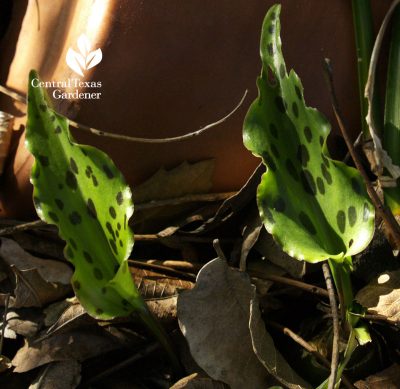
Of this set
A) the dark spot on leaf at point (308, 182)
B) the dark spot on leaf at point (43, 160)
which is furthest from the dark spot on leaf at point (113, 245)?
the dark spot on leaf at point (308, 182)

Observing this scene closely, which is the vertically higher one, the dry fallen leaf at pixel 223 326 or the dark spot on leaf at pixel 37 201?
the dark spot on leaf at pixel 37 201

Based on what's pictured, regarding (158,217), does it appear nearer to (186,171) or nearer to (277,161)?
(186,171)

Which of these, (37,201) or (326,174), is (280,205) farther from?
(37,201)

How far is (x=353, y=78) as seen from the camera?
0.95 m

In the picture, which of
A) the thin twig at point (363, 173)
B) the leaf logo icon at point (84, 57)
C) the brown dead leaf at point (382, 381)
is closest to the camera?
the thin twig at point (363, 173)

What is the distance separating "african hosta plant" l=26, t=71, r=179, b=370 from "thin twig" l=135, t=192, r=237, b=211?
17 cm

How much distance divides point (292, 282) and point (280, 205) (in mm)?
155

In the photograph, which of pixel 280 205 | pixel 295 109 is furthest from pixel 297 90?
pixel 280 205

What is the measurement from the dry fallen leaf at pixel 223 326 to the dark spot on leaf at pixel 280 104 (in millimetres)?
179

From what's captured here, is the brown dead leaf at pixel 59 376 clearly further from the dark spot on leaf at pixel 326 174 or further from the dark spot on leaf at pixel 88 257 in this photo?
the dark spot on leaf at pixel 326 174

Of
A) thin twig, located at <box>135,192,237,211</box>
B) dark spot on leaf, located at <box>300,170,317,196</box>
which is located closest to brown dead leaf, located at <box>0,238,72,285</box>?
thin twig, located at <box>135,192,237,211</box>

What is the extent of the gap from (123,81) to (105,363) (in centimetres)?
35

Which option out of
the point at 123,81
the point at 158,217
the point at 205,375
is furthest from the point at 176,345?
the point at 123,81

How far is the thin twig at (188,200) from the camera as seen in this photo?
0.94 m
